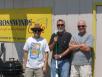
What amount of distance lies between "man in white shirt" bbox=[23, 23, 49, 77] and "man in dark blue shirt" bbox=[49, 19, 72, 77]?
246mm

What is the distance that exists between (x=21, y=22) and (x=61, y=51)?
1905mm

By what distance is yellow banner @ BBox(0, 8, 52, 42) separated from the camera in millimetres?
10344

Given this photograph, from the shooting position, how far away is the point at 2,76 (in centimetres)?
1027

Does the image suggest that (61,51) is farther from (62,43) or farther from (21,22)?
(21,22)

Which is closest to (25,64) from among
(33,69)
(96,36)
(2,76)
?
(33,69)

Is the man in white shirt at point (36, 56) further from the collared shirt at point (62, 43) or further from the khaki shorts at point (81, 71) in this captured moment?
the khaki shorts at point (81, 71)

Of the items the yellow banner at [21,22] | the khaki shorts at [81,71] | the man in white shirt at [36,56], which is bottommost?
the khaki shorts at [81,71]

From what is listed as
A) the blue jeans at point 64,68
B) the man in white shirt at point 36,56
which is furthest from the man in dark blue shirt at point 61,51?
the man in white shirt at point 36,56

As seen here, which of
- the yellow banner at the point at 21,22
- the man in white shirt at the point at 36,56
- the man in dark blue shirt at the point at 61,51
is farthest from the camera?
the yellow banner at the point at 21,22

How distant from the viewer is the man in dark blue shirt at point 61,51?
9359mm

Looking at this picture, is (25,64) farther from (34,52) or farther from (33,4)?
(33,4)

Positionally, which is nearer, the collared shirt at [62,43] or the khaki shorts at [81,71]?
the khaki shorts at [81,71]

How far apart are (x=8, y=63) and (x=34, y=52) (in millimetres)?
1015

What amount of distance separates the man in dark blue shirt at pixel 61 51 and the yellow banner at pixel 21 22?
2.68ft
